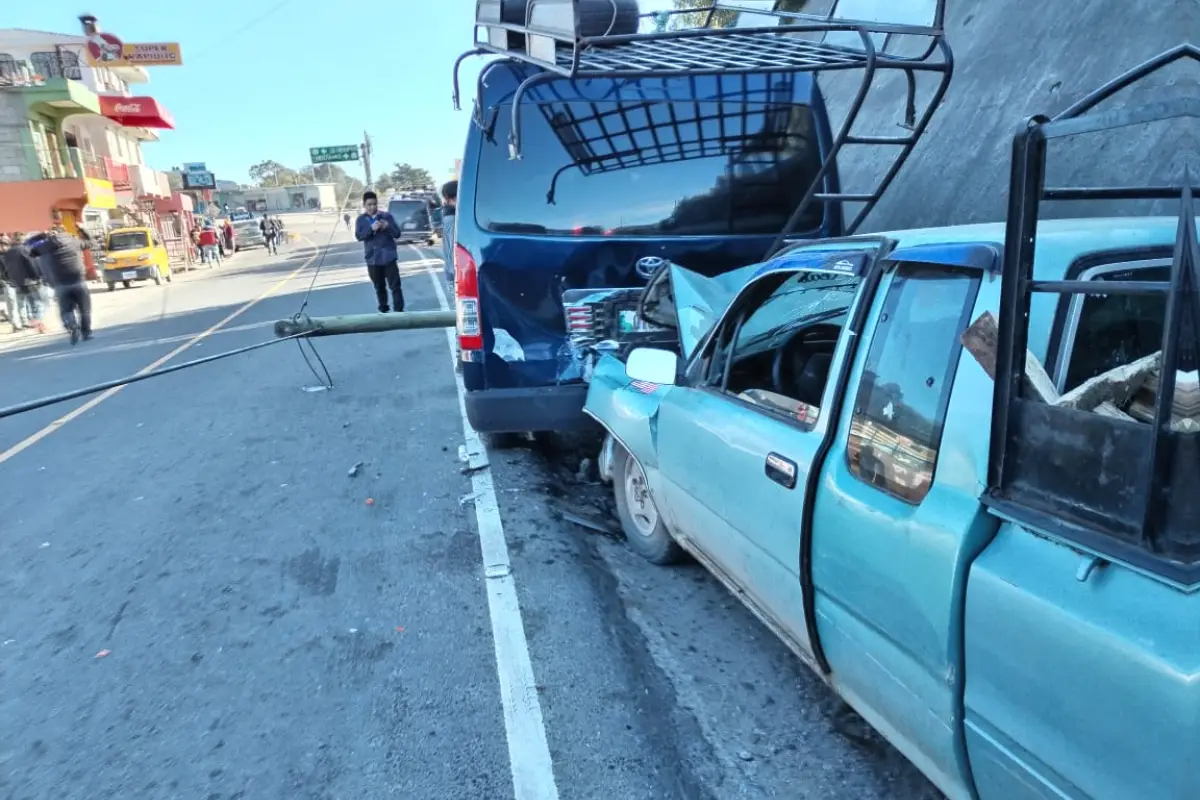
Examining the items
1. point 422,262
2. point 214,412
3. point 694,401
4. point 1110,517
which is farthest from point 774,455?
point 422,262

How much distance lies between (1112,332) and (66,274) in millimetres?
15477

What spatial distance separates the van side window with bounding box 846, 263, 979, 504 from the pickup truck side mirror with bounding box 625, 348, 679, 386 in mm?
1152

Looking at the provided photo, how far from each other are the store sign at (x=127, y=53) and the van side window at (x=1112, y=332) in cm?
5847

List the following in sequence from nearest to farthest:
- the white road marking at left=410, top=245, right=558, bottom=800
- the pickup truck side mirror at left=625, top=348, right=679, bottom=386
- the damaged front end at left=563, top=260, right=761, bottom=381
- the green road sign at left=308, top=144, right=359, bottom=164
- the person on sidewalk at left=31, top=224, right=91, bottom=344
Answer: the white road marking at left=410, top=245, right=558, bottom=800 < the pickup truck side mirror at left=625, top=348, right=679, bottom=386 < the damaged front end at left=563, top=260, right=761, bottom=381 < the person on sidewalk at left=31, top=224, right=91, bottom=344 < the green road sign at left=308, top=144, right=359, bottom=164

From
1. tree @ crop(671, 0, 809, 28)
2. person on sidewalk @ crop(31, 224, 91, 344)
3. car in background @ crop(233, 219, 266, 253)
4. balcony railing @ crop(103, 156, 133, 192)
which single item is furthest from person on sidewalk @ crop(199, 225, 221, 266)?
tree @ crop(671, 0, 809, 28)

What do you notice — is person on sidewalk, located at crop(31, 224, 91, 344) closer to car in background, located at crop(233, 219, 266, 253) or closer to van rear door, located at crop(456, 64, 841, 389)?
van rear door, located at crop(456, 64, 841, 389)

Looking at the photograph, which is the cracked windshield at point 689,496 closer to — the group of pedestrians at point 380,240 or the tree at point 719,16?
the group of pedestrians at point 380,240

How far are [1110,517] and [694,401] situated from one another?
2.01 meters

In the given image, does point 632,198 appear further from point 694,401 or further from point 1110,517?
point 1110,517

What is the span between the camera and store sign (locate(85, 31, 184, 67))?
48312mm

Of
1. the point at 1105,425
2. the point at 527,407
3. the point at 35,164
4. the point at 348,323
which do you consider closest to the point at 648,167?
the point at 527,407

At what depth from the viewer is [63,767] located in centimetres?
294

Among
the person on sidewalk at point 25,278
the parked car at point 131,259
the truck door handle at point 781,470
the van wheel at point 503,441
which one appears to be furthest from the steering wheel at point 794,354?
the parked car at point 131,259

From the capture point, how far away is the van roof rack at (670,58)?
382 centimetres
